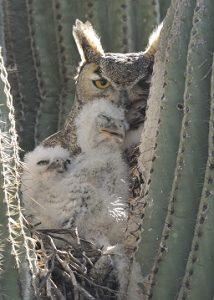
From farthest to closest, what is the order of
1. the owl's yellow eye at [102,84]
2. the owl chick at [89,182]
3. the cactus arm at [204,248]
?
the owl's yellow eye at [102,84] → the owl chick at [89,182] → the cactus arm at [204,248]

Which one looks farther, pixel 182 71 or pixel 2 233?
pixel 182 71

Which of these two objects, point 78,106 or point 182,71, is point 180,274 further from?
point 78,106

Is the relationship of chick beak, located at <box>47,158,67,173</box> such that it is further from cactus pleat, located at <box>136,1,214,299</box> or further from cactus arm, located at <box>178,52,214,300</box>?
cactus arm, located at <box>178,52,214,300</box>

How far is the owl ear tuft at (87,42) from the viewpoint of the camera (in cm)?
416

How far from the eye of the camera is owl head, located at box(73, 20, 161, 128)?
12.7 ft

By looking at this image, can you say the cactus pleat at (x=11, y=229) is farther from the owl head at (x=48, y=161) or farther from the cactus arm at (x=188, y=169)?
the owl head at (x=48, y=161)

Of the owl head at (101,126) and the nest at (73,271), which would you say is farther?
the owl head at (101,126)

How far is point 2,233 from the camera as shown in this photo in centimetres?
261

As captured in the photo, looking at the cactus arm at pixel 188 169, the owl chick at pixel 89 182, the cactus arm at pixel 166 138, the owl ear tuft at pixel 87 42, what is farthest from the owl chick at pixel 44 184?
the cactus arm at pixel 188 169

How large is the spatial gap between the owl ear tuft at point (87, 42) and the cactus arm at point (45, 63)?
0.57m

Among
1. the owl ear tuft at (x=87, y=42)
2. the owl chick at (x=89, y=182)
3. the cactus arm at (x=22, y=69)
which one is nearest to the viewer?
the owl chick at (x=89, y=182)

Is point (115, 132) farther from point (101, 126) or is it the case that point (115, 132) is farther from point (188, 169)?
point (188, 169)

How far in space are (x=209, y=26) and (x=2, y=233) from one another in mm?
971

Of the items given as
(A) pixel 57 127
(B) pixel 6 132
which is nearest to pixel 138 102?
(A) pixel 57 127
